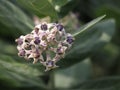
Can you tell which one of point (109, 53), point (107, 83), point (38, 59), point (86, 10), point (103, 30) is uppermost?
point (86, 10)

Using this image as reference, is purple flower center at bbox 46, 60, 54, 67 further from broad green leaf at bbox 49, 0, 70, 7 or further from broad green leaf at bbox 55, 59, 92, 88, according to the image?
broad green leaf at bbox 55, 59, 92, 88

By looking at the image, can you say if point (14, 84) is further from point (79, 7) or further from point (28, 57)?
point (79, 7)

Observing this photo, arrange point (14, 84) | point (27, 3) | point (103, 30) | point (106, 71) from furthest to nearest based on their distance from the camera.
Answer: point (106, 71), point (103, 30), point (14, 84), point (27, 3)

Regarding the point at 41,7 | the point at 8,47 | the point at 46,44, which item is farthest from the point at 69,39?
the point at 8,47

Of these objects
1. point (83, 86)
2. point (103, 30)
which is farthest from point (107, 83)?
point (103, 30)

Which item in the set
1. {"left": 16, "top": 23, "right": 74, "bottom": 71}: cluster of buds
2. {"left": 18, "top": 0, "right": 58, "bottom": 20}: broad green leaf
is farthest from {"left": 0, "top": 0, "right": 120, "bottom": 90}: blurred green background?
{"left": 16, "top": 23, "right": 74, "bottom": 71}: cluster of buds

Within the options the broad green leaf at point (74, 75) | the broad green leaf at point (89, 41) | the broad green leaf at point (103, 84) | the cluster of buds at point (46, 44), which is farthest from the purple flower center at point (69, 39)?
the broad green leaf at point (74, 75)

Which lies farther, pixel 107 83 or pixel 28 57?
pixel 107 83
